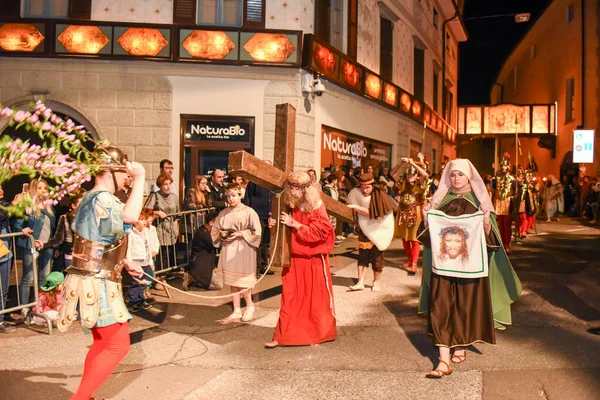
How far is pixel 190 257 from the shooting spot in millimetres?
9484

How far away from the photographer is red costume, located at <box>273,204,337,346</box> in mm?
5969

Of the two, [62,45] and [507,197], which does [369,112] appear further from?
[62,45]

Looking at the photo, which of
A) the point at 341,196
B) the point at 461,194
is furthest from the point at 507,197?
the point at 461,194

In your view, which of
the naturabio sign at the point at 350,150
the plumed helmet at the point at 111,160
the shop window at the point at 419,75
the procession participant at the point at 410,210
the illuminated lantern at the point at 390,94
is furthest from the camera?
the shop window at the point at 419,75

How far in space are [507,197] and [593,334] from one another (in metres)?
6.96

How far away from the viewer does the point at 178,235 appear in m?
10.0

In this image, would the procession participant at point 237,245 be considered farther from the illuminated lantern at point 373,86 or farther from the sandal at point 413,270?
the illuminated lantern at point 373,86

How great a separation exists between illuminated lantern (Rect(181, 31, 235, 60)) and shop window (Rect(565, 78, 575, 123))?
78.8 feet

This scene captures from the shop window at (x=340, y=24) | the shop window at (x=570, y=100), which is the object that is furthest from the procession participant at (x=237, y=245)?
the shop window at (x=570, y=100)

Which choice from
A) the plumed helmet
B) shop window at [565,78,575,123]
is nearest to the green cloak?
the plumed helmet

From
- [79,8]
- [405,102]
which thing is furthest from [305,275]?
[405,102]

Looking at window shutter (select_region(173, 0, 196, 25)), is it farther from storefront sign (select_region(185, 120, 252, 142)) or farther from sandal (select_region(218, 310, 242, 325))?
sandal (select_region(218, 310, 242, 325))

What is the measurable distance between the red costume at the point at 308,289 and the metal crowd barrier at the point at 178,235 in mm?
3762

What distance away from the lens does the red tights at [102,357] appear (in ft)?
13.1
